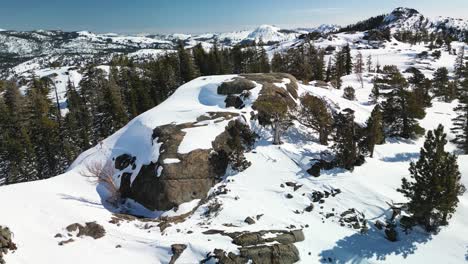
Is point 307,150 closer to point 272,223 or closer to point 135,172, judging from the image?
point 272,223

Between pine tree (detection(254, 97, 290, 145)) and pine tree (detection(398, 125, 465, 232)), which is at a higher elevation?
pine tree (detection(254, 97, 290, 145))

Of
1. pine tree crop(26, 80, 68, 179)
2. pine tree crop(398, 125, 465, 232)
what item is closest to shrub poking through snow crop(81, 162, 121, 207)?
pine tree crop(398, 125, 465, 232)

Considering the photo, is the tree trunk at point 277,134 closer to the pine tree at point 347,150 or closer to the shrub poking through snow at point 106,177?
the pine tree at point 347,150

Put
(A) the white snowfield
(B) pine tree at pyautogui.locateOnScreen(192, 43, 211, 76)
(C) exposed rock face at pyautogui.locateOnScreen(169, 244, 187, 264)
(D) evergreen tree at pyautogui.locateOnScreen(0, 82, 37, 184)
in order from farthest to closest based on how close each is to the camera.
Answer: (B) pine tree at pyautogui.locateOnScreen(192, 43, 211, 76)
(D) evergreen tree at pyautogui.locateOnScreen(0, 82, 37, 184)
(A) the white snowfield
(C) exposed rock face at pyautogui.locateOnScreen(169, 244, 187, 264)

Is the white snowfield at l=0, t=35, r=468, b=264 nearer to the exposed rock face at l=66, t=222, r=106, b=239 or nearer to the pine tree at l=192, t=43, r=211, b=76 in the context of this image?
the exposed rock face at l=66, t=222, r=106, b=239

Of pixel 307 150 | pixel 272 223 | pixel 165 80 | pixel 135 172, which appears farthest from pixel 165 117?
pixel 165 80

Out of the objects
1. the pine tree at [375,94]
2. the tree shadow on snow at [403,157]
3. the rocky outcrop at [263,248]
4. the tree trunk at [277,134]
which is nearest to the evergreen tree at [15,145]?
the tree trunk at [277,134]

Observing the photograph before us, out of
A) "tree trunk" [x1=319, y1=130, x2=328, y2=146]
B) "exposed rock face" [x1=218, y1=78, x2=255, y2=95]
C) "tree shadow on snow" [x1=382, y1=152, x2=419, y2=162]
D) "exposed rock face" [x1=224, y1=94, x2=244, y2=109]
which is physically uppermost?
"exposed rock face" [x1=218, y1=78, x2=255, y2=95]

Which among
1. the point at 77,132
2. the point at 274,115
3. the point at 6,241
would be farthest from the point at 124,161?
the point at 77,132
